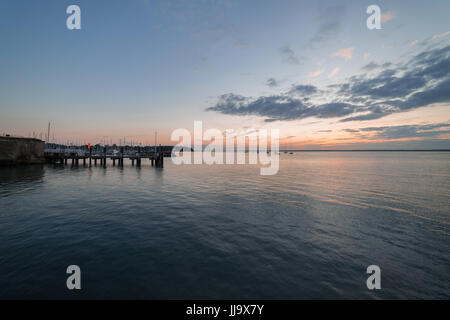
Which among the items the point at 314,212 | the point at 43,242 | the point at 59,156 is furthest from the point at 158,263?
the point at 59,156

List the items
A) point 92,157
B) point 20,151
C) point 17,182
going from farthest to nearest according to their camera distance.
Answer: point 92,157
point 20,151
point 17,182

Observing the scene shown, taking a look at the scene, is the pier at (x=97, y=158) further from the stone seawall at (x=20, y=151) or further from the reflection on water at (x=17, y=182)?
the reflection on water at (x=17, y=182)

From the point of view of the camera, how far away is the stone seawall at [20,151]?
136ft

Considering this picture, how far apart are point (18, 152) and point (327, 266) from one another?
66263 millimetres

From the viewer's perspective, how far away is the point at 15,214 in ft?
42.9

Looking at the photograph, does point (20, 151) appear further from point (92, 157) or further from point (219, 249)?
point (219, 249)

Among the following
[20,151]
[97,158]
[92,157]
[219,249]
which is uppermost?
[20,151]

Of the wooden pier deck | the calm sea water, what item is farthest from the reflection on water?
the wooden pier deck

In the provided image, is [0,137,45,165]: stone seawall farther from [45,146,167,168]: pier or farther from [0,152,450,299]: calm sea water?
[0,152,450,299]: calm sea water

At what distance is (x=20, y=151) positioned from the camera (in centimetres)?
4444

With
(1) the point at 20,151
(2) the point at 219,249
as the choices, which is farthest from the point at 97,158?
(2) the point at 219,249
